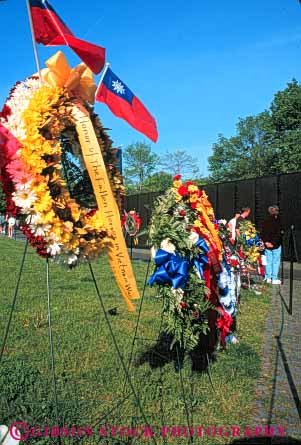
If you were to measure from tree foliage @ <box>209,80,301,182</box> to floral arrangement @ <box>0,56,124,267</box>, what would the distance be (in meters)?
42.5

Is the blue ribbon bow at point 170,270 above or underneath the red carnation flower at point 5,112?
underneath

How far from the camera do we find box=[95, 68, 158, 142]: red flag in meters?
4.21

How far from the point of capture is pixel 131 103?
4309 millimetres

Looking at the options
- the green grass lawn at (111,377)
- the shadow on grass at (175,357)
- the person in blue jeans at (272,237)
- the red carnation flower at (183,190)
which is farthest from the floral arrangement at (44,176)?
the person in blue jeans at (272,237)

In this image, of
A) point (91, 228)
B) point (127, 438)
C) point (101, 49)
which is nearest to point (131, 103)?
point (101, 49)

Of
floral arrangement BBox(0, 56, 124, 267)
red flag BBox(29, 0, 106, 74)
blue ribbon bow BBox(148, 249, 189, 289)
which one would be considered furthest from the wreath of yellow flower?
blue ribbon bow BBox(148, 249, 189, 289)

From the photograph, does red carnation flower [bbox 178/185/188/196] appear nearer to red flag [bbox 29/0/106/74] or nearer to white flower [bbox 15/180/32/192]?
red flag [bbox 29/0/106/74]

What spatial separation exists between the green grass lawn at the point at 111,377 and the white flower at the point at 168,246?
1.19m

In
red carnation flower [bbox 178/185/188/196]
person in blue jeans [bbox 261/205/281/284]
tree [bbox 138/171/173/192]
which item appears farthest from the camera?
tree [bbox 138/171/173/192]

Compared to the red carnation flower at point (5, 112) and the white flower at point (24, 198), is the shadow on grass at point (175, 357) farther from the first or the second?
the red carnation flower at point (5, 112)

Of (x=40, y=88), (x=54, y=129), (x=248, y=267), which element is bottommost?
(x=248, y=267)

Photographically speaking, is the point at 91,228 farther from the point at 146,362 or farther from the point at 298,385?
the point at 298,385

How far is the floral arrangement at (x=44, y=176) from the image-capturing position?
343 cm

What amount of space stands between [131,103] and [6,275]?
11219 millimetres
